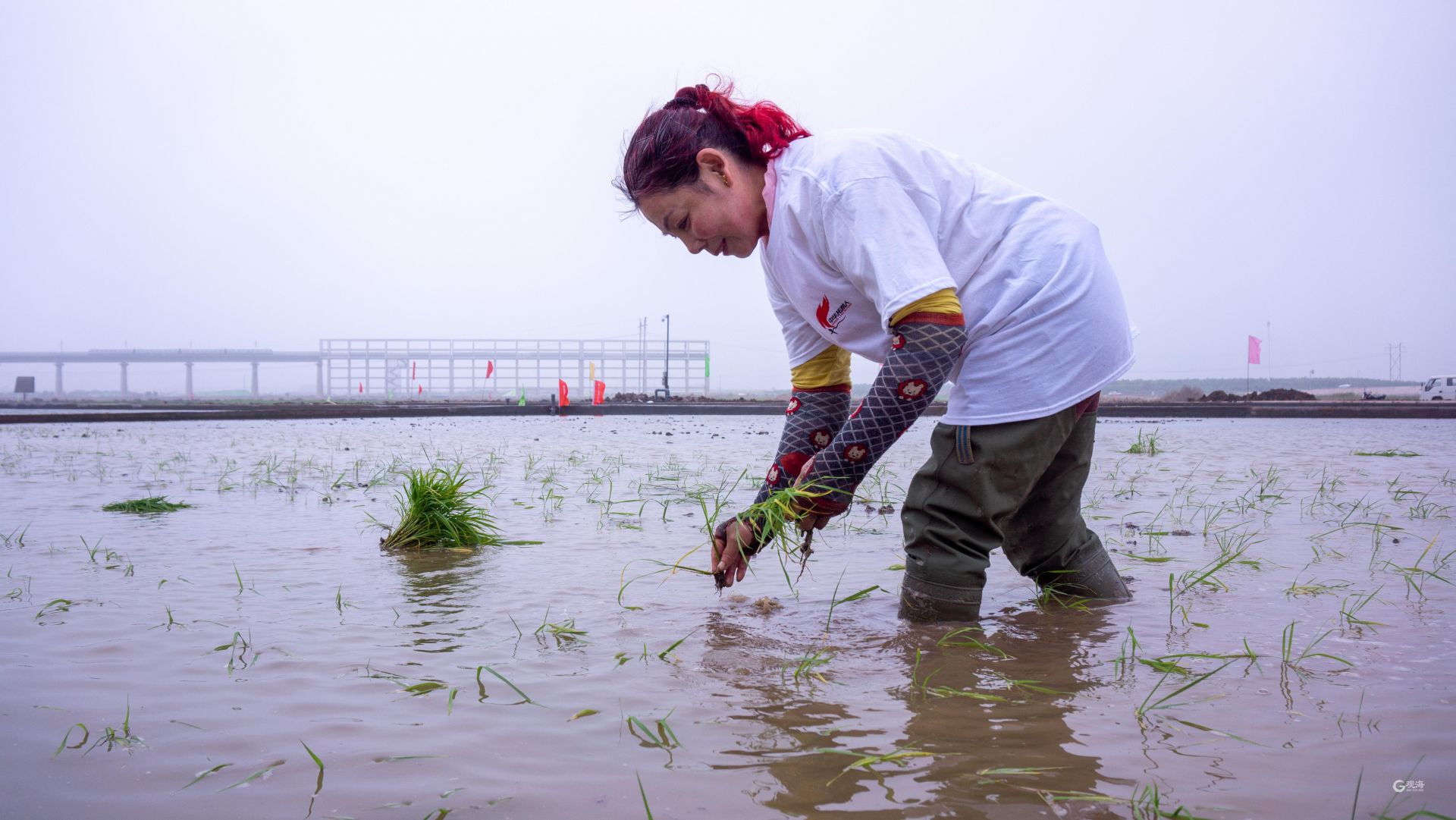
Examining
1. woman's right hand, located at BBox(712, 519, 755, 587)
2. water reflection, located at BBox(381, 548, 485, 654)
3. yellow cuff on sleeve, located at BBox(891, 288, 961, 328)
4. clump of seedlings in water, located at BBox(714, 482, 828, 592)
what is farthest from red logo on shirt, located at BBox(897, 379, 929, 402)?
water reflection, located at BBox(381, 548, 485, 654)

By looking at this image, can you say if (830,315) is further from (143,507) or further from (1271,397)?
(1271,397)

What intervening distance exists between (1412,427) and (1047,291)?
1822cm

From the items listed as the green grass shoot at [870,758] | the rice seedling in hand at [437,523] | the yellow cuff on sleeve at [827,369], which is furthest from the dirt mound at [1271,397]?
the green grass shoot at [870,758]

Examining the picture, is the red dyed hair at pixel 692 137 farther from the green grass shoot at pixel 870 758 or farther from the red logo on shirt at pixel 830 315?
the green grass shoot at pixel 870 758

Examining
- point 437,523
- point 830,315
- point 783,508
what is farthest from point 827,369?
point 437,523

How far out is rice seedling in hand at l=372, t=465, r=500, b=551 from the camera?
12.3 ft

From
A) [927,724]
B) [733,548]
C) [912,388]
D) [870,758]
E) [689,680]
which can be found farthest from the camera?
[733,548]

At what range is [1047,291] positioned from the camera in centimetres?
214

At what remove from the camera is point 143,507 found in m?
4.66

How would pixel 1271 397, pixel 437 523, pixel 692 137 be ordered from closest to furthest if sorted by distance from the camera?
pixel 692 137 < pixel 437 523 < pixel 1271 397

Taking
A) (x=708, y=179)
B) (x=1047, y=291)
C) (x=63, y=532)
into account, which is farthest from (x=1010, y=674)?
(x=63, y=532)

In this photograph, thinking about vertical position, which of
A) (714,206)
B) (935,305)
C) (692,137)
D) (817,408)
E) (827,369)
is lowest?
(817,408)

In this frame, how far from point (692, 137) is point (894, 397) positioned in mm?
781

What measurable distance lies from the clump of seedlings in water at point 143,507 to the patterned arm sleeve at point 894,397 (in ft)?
13.1
